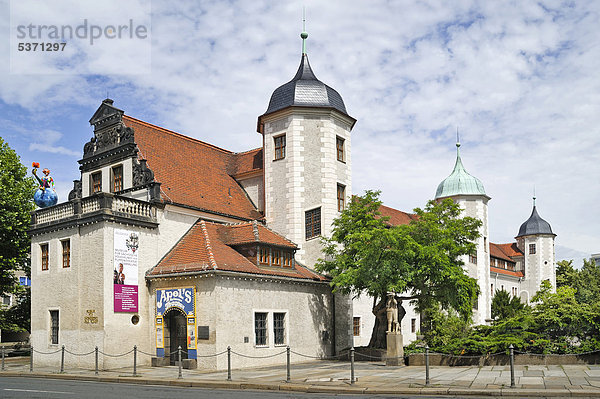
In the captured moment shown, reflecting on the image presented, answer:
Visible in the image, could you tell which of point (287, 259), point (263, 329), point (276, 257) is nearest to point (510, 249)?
point (287, 259)

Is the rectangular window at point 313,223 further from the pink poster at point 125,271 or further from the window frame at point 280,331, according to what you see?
the pink poster at point 125,271

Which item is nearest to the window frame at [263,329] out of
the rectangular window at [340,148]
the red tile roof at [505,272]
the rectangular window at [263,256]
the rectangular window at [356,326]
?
the rectangular window at [263,256]

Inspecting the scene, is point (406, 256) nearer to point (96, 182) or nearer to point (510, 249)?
point (96, 182)

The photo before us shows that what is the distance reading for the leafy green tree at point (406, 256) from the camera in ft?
A: 83.1

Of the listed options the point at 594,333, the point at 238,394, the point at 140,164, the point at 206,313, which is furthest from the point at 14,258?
the point at 594,333

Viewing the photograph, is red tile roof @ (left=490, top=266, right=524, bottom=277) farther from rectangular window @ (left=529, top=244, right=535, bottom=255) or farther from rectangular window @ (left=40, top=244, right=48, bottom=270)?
rectangular window @ (left=40, top=244, right=48, bottom=270)

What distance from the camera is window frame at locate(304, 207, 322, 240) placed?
31.0m

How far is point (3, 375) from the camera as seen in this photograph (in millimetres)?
23719

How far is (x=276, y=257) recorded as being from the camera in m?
28.5

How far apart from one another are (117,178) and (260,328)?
10.6 metres

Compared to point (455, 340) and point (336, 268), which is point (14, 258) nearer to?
point (336, 268)

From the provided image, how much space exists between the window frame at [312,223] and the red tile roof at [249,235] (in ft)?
6.36

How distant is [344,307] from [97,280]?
1246 centimetres

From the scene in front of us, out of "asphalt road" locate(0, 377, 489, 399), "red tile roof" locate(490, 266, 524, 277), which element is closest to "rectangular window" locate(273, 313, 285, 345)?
"asphalt road" locate(0, 377, 489, 399)
